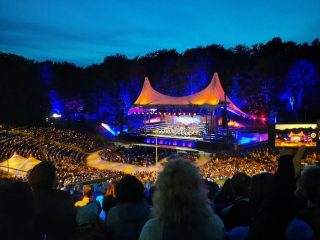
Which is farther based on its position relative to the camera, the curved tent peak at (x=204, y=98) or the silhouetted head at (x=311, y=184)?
the curved tent peak at (x=204, y=98)

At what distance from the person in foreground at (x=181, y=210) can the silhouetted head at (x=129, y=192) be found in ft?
2.56

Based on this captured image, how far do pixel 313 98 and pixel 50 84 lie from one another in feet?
132

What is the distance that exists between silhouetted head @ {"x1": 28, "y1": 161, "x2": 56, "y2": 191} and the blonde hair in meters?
1.39

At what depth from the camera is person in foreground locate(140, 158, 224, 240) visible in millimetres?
2355

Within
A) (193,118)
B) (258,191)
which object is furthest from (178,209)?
(193,118)

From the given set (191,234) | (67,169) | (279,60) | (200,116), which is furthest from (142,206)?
(279,60)

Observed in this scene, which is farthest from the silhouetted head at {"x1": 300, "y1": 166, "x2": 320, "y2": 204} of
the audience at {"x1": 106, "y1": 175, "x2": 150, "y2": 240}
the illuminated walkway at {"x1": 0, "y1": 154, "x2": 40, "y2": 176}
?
the illuminated walkway at {"x1": 0, "y1": 154, "x2": 40, "y2": 176}

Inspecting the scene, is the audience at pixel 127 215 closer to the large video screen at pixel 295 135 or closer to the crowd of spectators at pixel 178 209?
the crowd of spectators at pixel 178 209

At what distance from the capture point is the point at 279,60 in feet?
131

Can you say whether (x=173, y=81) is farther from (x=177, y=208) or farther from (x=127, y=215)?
(x=177, y=208)

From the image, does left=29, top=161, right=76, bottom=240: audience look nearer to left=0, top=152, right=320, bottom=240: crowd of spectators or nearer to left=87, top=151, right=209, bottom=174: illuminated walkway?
left=0, top=152, right=320, bottom=240: crowd of spectators

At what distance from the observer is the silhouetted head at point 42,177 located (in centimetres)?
344

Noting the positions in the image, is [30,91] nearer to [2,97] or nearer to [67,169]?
[2,97]

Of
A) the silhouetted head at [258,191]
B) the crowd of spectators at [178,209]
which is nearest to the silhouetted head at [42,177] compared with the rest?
the crowd of spectators at [178,209]
